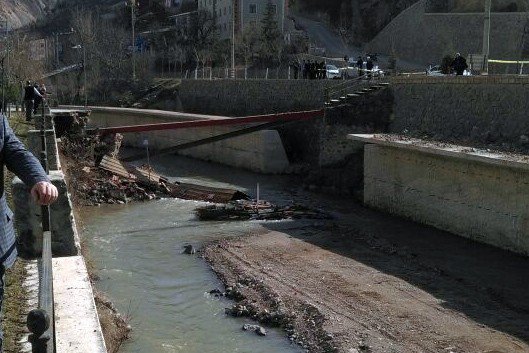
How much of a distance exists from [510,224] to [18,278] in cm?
1415

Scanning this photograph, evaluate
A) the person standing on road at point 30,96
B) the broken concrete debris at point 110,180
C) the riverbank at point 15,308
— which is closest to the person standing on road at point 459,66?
the broken concrete debris at point 110,180

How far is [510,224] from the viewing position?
17.3 meters

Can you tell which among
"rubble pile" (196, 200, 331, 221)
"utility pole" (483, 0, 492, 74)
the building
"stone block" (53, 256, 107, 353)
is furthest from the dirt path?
the building

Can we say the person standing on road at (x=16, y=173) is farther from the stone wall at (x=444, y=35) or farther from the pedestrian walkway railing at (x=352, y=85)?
the stone wall at (x=444, y=35)

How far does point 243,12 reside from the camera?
75.2 m

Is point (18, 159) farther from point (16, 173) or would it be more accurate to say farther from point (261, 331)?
point (261, 331)

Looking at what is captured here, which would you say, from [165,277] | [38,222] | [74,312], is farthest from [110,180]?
[74,312]

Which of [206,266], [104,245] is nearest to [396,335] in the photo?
[206,266]

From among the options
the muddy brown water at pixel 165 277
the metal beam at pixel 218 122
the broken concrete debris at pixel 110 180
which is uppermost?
the metal beam at pixel 218 122

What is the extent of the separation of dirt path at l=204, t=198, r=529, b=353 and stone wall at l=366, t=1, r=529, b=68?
105ft

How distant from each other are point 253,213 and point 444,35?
35.2 meters

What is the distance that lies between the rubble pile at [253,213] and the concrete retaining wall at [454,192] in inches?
108

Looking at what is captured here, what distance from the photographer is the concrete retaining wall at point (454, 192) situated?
17.2 metres

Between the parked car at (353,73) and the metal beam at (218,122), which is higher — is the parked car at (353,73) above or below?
above
